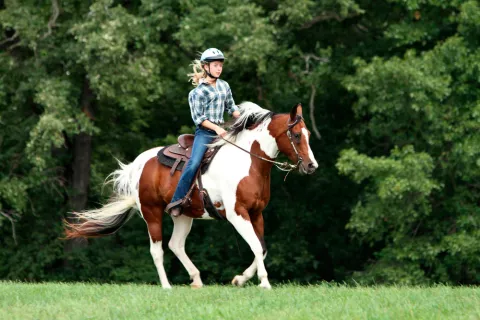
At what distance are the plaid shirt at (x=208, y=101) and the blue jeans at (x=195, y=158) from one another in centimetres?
18

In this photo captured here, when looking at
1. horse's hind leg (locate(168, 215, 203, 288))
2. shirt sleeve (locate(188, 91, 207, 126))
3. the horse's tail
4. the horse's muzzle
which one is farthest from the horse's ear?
the horse's tail

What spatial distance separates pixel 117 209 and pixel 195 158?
2006 millimetres

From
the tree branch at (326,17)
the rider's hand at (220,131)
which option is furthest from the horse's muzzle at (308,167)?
the tree branch at (326,17)

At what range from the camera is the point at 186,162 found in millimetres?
12266

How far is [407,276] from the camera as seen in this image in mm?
21734

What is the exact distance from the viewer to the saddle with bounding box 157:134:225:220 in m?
12.0

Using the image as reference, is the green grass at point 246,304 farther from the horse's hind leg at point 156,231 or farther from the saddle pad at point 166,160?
the saddle pad at point 166,160

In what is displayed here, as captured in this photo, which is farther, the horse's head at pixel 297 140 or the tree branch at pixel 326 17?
the tree branch at pixel 326 17

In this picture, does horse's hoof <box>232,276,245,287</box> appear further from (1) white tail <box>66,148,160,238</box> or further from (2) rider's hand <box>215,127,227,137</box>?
(1) white tail <box>66,148,160,238</box>

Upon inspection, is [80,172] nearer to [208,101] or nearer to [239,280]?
[208,101]

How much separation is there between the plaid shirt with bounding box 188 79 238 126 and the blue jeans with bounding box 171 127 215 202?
18cm

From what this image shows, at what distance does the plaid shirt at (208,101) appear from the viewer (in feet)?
38.9

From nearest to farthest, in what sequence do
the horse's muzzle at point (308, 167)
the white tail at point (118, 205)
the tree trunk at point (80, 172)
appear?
the horse's muzzle at point (308, 167)
the white tail at point (118, 205)
the tree trunk at point (80, 172)

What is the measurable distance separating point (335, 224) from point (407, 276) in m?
5.52
